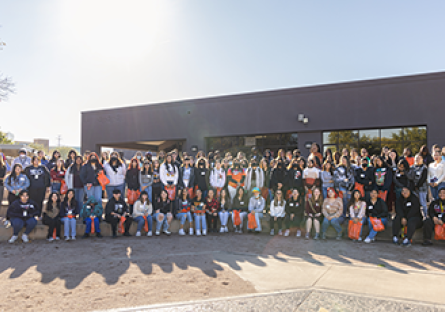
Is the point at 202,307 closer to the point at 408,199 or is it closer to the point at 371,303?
the point at 371,303

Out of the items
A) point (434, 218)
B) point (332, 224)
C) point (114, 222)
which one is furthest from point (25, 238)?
point (434, 218)

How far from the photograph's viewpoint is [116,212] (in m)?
8.22

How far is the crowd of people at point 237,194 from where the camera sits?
7555 millimetres

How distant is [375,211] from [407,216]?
66cm

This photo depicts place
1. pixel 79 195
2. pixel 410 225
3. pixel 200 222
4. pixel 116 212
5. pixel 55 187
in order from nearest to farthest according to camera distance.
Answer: pixel 410 225 → pixel 116 212 → pixel 200 222 → pixel 79 195 → pixel 55 187

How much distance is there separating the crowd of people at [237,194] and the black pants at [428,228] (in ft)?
0.07

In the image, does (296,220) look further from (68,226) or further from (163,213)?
(68,226)

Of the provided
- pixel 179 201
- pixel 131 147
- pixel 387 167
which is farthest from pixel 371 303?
pixel 131 147

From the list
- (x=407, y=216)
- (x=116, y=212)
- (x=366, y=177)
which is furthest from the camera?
(x=116, y=212)

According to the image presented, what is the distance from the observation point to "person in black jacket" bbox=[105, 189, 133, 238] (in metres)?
8.10

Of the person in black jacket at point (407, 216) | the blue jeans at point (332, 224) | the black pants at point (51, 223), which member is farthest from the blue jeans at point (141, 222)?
the person in black jacket at point (407, 216)

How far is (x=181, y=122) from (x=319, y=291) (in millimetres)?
13744

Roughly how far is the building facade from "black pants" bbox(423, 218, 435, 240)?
6781 millimetres

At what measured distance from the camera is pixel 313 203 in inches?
320
